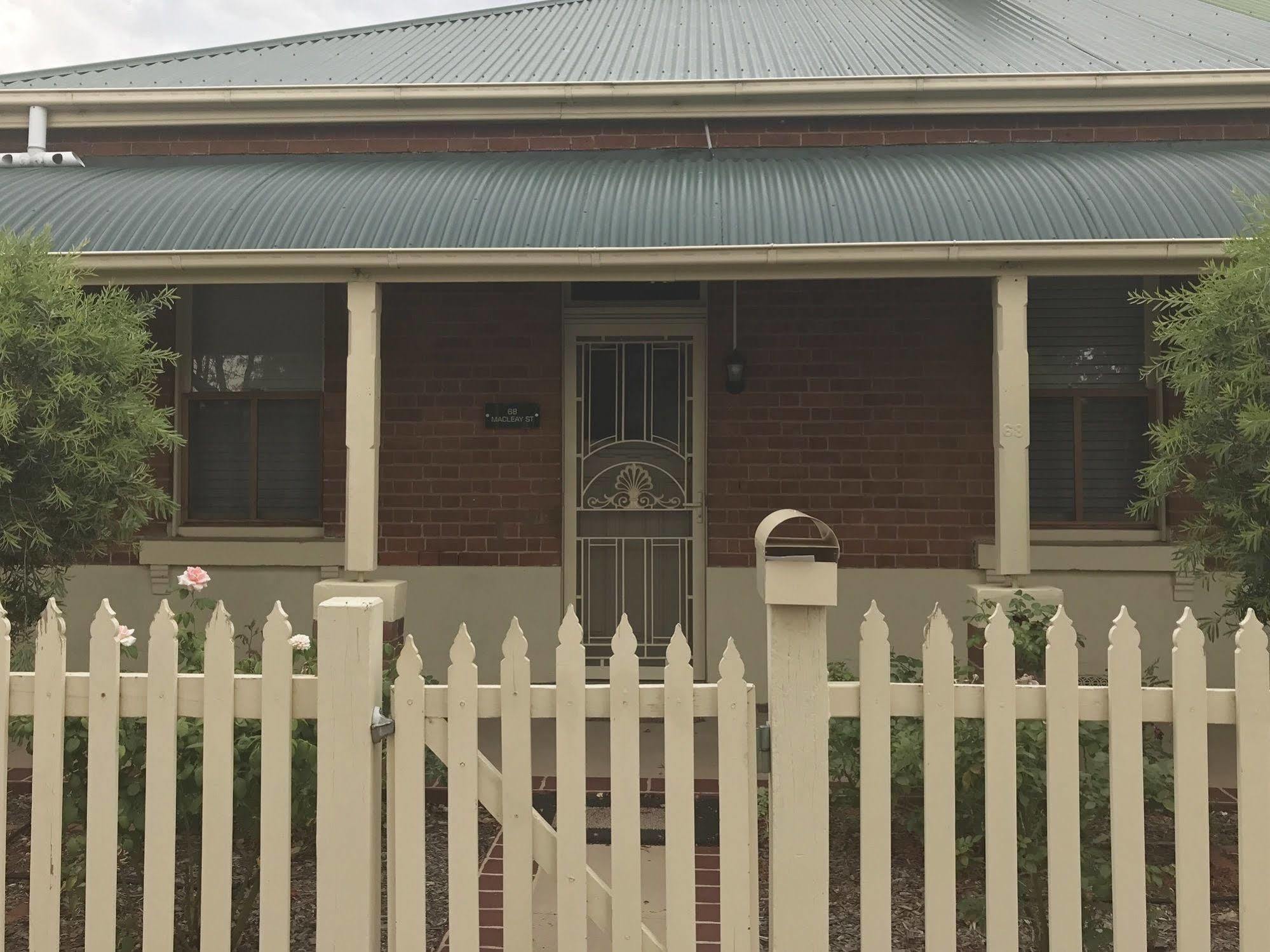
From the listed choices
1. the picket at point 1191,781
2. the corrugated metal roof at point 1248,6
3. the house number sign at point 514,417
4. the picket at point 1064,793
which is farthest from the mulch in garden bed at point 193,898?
the corrugated metal roof at point 1248,6

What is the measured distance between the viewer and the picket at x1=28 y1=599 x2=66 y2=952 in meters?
2.59

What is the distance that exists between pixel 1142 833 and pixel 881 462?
4.53 meters

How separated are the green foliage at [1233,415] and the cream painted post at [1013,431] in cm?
91

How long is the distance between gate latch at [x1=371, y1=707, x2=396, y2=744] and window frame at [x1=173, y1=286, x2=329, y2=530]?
462 cm

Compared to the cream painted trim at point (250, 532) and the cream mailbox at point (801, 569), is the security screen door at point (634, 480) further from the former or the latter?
the cream mailbox at point (801, 569)

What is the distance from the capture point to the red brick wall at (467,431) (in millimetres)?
6918

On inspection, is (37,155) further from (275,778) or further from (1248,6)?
(1248,6)

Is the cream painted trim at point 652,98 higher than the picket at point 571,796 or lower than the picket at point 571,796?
higher

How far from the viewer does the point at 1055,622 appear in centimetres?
249

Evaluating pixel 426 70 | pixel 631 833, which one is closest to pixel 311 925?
pixel 631 833

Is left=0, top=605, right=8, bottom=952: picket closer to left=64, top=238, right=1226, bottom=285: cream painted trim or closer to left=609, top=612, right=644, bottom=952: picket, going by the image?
left=609, top=612, right=644, bottom=952: picket

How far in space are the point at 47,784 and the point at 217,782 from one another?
1.57 feet

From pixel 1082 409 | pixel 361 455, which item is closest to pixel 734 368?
pixel 1082 409

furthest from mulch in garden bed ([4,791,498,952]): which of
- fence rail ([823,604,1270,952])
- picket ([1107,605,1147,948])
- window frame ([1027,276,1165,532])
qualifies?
window frame ([1027,276,1165,532])
